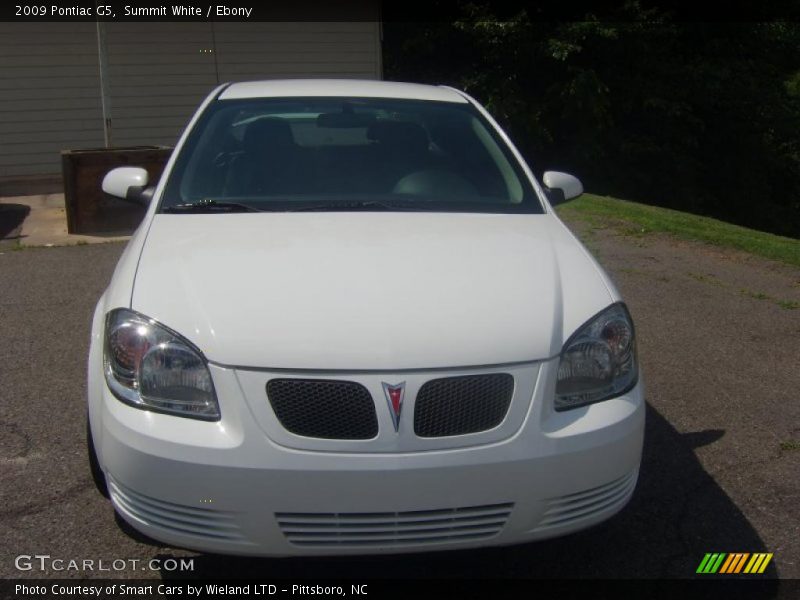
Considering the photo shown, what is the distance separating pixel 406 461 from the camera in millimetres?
2520

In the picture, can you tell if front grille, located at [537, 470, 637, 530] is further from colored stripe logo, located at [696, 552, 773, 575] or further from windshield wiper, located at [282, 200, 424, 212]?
windshield wiper, located at [282, 200, 424, 212]

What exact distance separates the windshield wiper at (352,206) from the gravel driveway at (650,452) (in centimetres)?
140

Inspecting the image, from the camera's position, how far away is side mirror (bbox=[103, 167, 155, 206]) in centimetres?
430

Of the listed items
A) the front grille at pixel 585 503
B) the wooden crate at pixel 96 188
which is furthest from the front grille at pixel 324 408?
the wooden crate at pixel 96 188

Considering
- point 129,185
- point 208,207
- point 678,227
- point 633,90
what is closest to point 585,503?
point 208,207

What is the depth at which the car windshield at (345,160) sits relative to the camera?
3844 millimetres

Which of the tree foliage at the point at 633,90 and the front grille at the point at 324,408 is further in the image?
the tree foliage at the point at 633,90

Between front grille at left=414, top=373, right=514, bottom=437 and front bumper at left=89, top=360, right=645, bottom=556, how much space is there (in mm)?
61

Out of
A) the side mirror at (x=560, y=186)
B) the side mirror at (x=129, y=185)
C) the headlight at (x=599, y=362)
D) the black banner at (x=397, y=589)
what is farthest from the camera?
the side mirror at (x=560, y=186)

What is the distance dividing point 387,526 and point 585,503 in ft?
2.07

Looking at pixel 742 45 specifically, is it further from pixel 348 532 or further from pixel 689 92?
pixel 348 532

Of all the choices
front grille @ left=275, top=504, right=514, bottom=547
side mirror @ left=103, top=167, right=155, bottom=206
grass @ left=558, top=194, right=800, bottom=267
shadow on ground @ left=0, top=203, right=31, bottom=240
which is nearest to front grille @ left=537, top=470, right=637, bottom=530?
front grille @ left=275, top=504, right=514, bottom=547

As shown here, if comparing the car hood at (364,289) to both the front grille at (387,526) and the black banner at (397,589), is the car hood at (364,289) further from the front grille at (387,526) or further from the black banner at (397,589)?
the black banner at (397,589)

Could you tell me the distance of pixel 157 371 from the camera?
2.67 m
